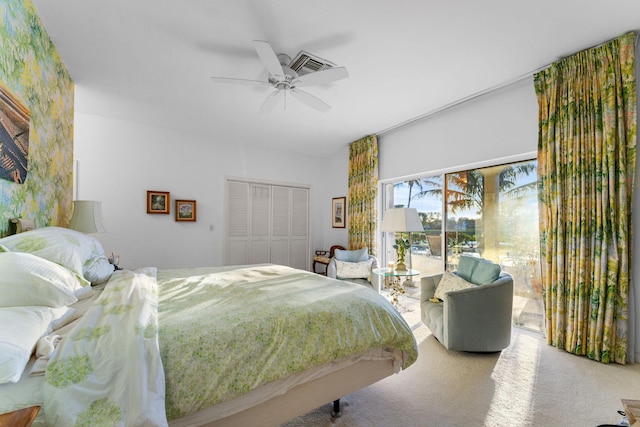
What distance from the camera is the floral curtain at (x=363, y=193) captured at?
4758 mm

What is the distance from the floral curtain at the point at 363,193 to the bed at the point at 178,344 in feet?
9.31

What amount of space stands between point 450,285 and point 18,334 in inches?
120

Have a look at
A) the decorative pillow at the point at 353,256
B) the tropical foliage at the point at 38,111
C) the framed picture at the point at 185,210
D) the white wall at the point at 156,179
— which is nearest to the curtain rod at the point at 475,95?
the decorative pillow at the point at 353,256

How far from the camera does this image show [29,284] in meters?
1.19

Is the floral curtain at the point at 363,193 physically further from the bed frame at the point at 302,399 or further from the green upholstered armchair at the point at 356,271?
the bed frame at the point at 302,399

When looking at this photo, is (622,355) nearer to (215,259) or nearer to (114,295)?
(114,295)

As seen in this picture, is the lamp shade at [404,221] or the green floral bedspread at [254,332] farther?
the lamp shade at [404,221]

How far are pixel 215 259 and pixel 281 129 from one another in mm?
2501

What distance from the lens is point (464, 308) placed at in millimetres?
2479

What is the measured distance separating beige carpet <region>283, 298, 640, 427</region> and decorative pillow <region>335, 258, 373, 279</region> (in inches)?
66.1

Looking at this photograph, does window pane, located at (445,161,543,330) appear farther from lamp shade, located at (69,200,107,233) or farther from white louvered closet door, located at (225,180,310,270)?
lamp shade, located at (69,200,107,233)

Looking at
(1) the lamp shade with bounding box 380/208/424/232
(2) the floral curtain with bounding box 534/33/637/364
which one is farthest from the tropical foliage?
(2) the floral curtain with bounding box 534/33/637/364

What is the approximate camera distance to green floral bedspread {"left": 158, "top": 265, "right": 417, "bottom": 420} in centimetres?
116

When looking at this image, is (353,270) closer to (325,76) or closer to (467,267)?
(467,267)
